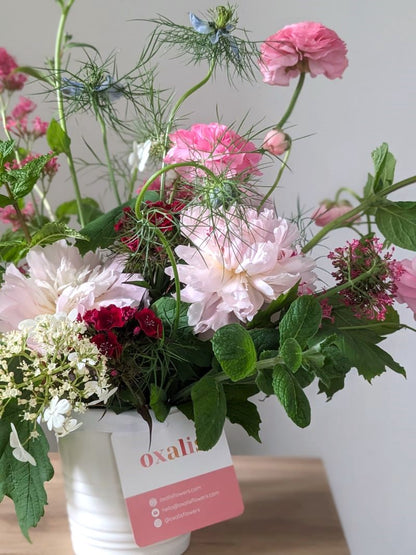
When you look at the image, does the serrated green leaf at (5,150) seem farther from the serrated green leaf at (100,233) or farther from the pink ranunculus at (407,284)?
the pink ranunculus at (407,284)

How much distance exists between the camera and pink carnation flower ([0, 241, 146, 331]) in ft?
2.27

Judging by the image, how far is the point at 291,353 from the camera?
634 millimetres

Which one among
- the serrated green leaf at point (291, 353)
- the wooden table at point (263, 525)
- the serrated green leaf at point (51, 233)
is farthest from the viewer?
the wooden table at point (263, 525)

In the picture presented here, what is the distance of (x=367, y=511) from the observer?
156cm

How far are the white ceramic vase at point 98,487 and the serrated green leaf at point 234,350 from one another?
117 mm

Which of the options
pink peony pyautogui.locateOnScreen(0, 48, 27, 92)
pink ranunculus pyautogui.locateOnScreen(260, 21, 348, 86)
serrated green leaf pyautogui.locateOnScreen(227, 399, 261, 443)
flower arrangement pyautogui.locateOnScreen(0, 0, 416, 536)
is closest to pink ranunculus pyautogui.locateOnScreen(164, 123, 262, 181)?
flower arrangement pyautogui.locateOnScreen(0, 0, 416, 536)

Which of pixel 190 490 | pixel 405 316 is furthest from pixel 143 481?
pixel 405 316

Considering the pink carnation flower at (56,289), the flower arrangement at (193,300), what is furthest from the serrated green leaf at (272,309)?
the pink carnation flower at (56,289)

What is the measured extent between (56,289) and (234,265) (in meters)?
0.17

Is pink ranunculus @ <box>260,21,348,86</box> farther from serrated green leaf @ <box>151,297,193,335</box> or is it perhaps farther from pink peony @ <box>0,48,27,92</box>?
pink peony @ <box>0,48,27,92</box>

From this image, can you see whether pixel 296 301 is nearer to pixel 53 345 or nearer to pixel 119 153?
pixel 53 345

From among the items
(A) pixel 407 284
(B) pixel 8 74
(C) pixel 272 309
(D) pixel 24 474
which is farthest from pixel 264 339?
(B) pixel 8 74

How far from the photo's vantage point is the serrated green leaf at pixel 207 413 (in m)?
0.68

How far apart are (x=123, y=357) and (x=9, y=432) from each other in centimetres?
13
